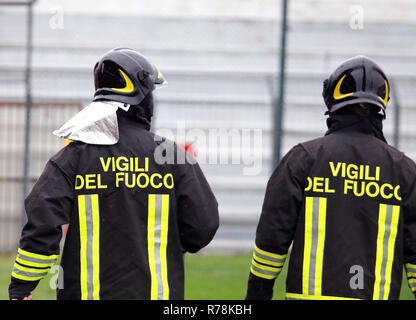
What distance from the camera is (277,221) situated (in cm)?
362

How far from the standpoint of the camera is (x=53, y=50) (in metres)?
9.26

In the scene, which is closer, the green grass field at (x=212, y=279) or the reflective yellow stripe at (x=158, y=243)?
the reflective yellow stripe at (x=158, y=243)

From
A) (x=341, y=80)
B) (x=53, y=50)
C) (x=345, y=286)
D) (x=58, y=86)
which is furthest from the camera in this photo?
(x=53, y=50)

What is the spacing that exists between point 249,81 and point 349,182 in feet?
17.1

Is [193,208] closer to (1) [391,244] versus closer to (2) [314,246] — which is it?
(2) [314,246]

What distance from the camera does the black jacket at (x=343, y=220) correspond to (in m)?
3.56

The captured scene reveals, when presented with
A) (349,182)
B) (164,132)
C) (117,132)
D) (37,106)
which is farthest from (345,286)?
(37,106)

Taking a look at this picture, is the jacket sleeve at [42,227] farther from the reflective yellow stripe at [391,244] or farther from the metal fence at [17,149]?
the metal fence at [17,149]

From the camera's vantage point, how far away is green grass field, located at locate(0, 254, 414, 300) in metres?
6.71

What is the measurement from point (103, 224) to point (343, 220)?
41.3 inches

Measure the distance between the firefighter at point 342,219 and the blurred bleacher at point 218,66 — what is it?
4.93 metres

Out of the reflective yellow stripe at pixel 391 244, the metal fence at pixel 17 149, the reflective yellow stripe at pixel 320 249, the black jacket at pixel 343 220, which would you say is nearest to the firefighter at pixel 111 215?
the black jacket at pixel 343 220

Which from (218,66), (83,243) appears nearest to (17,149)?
(218,66)
